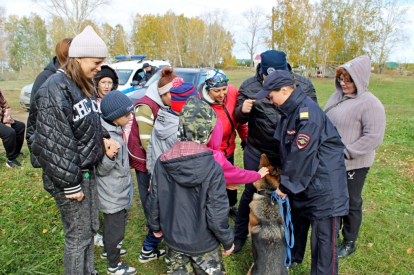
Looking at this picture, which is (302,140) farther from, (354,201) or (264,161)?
(354,201)

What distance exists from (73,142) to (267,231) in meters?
1.77

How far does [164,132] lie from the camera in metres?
2.40

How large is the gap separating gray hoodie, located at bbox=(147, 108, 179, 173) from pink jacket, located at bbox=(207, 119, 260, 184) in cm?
45

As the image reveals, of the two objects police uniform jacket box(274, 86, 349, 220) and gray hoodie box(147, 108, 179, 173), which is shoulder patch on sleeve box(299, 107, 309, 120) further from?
gray hoodie box(147, 108, 179, 173)

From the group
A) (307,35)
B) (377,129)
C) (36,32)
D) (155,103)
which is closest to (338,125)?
(377,129)

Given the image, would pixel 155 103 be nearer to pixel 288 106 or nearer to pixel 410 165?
pixel 288 106

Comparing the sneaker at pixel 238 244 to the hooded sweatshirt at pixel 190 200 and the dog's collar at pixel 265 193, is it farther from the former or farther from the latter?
the hooded sweatshirt at pixel 190 200

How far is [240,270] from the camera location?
284cm

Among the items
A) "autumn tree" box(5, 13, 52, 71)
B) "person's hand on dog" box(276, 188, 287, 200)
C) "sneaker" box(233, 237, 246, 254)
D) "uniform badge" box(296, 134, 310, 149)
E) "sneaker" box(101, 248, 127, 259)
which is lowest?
"sneaker" box(101, 248, 127, 259)

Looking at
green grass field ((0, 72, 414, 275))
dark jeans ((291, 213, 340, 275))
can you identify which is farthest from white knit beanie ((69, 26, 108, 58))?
dark jeans ((291, 213, 340, 275))

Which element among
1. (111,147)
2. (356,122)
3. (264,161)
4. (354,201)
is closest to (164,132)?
(111,147)

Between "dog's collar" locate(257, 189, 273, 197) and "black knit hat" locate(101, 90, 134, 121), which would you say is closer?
"black knit hat" locate(101, 90, 134, 121)

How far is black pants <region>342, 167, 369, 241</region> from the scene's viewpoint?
9.34 feet

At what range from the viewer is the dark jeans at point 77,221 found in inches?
Answer: 78.8
